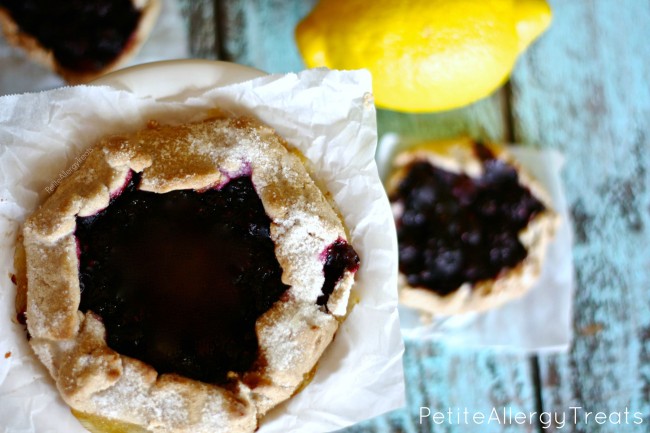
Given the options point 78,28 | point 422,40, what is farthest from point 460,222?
point 78,28

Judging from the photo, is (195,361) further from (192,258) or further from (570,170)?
(570,170)

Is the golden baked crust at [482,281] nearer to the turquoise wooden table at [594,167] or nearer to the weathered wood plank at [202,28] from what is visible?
the turquoise wooden table at [594,167]

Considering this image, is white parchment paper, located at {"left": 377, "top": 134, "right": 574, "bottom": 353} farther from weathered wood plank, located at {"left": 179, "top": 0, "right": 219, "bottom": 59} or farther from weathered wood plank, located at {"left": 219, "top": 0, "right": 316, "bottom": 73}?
weathered wood plank, located at {"left": 179, "top": 0, "right": 219, "bottom": 59}

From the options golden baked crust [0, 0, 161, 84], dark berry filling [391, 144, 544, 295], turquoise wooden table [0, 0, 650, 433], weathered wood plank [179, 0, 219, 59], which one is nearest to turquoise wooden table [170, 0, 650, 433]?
turquoise wooden table [0, 0, 650, 433]

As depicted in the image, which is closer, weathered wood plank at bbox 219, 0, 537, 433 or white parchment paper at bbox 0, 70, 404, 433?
white parchment paper at bbox 0, 70, 404, 433

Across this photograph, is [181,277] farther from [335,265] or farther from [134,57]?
[134,57]
